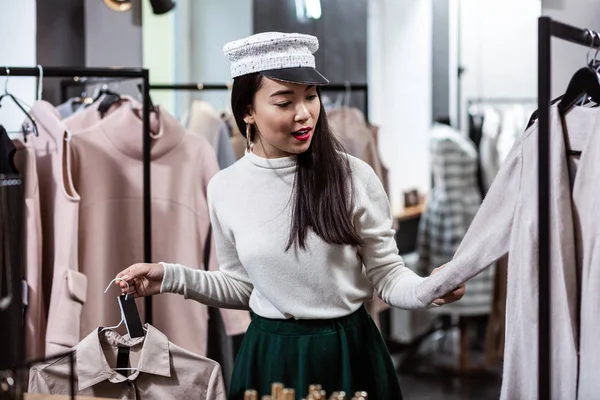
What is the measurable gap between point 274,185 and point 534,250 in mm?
579

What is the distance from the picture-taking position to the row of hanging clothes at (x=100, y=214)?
2264mm

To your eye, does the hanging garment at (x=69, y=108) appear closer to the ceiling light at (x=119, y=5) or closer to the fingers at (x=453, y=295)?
the ceiling light at (x=119, y=5)

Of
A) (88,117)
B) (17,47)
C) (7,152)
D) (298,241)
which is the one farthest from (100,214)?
(298,241)

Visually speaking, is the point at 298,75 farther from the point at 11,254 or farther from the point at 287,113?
the point at 11,254

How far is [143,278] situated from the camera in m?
1.78

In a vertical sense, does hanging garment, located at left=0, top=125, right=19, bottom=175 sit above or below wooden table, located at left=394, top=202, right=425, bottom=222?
above

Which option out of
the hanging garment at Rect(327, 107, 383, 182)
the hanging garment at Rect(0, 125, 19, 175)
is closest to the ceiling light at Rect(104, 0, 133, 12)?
the hanging garment at Rect(327, 107, 383, 182)

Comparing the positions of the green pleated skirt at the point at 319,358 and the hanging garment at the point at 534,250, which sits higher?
the hanging garment at the point at 534,250

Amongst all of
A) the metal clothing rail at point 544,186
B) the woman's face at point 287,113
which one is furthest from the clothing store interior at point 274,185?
the woman's face at point 287,113

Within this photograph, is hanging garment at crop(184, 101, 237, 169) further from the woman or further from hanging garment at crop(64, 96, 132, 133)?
the woman

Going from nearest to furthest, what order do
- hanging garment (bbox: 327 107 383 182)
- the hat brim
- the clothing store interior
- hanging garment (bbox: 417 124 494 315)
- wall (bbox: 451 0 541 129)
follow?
1. the clothing store interior
2. the hat brim
3. hanging garment (bbox: 327 107 383 182)
4. hanging garment (bbox: 417 124 494 315)
5. wall (bbox: 451 0 541 129)

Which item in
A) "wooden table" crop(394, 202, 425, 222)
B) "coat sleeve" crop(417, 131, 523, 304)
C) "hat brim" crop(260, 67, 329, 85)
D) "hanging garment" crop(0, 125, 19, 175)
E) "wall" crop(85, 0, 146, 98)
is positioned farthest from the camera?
"wooden table" crop(394, 202, 425, 222)

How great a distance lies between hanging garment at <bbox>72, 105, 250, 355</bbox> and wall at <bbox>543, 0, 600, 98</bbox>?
1081 millimetres

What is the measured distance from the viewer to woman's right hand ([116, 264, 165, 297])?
1.74m
